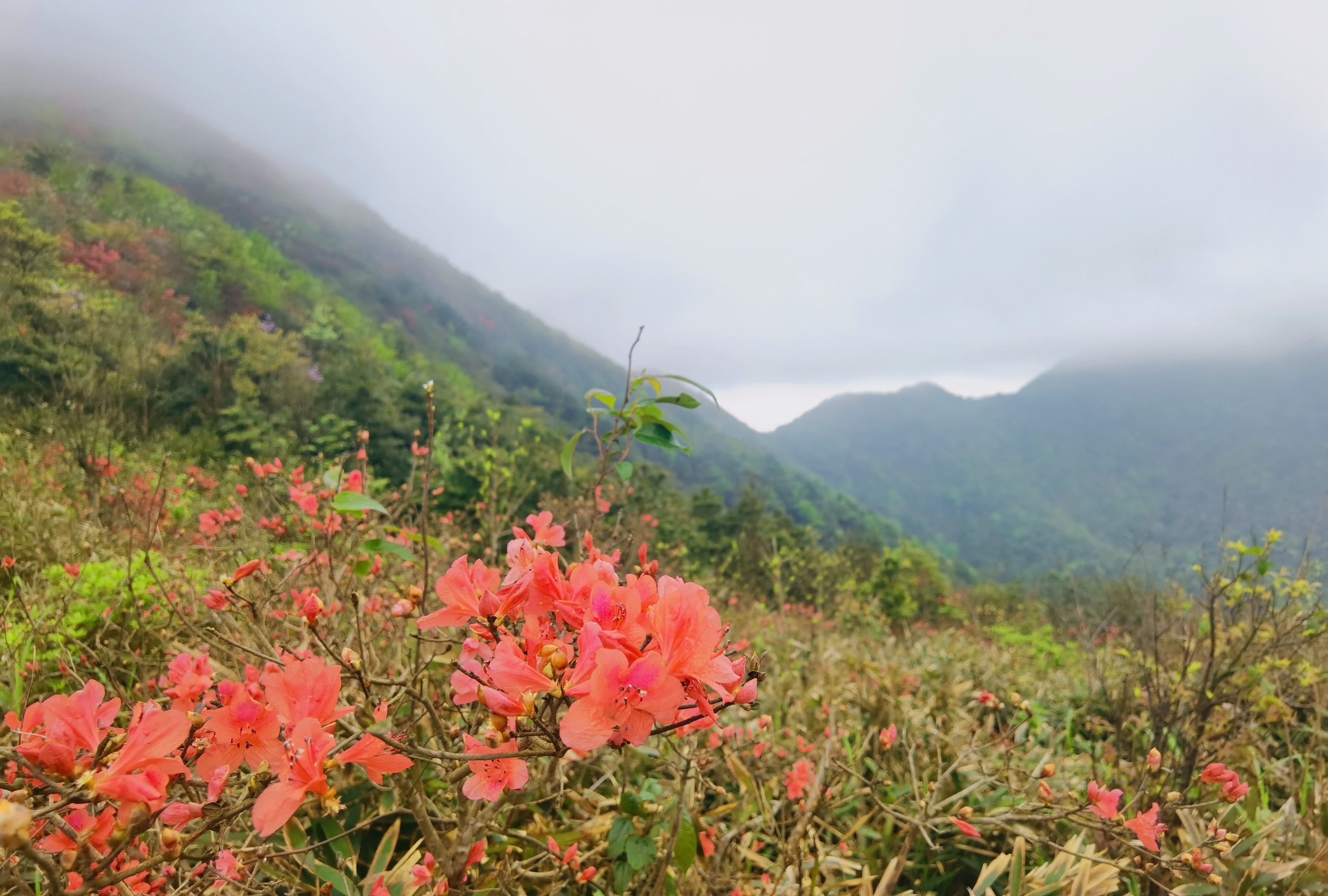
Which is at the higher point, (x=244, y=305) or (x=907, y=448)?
(x=907, y=448)

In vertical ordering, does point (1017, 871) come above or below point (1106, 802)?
below

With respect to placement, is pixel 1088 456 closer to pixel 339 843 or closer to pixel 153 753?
pixel 339 843

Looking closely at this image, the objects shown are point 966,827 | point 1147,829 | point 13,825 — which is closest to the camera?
point 13,825

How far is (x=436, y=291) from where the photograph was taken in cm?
4388

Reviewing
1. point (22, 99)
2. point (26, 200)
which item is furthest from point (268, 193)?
A: point (26, 200)

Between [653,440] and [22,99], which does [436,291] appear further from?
[653,440]

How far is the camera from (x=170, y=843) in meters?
0.62

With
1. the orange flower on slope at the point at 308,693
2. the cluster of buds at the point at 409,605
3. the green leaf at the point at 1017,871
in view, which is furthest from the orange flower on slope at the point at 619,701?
the green leaf at the point at 1017,871

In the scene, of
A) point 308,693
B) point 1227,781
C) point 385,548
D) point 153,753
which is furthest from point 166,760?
point 1227,781

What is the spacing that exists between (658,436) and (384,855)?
4.00ft

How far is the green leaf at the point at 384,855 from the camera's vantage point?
1.23 metres

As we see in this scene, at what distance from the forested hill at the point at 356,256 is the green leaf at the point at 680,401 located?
48.1 feet

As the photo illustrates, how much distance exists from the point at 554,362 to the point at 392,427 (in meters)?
42.5

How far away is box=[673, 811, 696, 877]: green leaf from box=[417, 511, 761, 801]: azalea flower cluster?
2.28 feet
